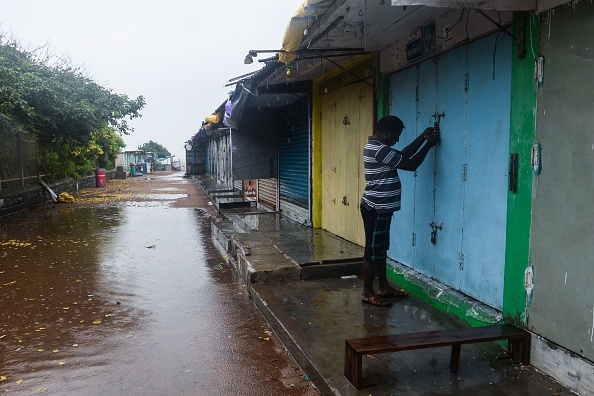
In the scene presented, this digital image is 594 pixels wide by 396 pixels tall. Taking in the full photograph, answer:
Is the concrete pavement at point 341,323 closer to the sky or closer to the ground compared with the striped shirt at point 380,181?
closer to the ground

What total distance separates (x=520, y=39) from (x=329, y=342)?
2.99 m

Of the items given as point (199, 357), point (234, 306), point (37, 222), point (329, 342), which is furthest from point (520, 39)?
point (37, 222)

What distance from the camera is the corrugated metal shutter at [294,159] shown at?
9.59 metres

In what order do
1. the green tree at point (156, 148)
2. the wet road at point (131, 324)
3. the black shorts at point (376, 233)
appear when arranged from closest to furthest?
1. the wet road at point (131, 324)
2. the black shorts at point (376, 233)
3. the green tree at point (156, 148)

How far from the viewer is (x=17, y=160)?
54.7 feet

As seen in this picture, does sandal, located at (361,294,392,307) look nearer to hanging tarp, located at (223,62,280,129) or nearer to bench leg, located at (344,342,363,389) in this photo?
bench leg, located at (344,342,363,389)

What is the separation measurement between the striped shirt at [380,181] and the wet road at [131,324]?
5.75ft

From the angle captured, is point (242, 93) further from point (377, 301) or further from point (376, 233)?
point (377, 301)

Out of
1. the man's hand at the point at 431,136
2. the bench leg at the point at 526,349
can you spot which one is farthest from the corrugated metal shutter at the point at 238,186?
the bench leg at the point at 526,349

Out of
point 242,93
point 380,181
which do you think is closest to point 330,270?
point 380,181

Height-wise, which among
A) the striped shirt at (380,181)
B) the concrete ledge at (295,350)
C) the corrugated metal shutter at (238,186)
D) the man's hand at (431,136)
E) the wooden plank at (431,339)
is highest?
the man's hand at (431,136)

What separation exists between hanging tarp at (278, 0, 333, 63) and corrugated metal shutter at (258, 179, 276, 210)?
7404 mm

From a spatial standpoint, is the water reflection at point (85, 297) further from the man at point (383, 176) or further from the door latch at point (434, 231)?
the door latch at point (434, 231)

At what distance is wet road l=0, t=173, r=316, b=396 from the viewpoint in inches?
147
